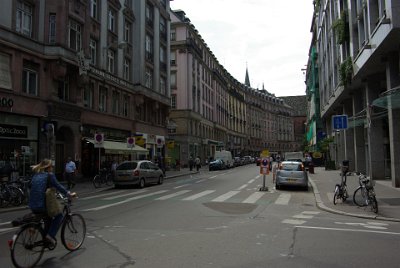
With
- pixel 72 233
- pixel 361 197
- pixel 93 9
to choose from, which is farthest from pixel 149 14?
pixel 72 233

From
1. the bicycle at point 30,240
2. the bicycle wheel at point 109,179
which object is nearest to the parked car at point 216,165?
the bicycle wheel at point 109,179

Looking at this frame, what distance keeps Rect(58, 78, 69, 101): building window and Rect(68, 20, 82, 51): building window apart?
2482 millimetres

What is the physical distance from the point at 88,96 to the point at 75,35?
15.2 ft

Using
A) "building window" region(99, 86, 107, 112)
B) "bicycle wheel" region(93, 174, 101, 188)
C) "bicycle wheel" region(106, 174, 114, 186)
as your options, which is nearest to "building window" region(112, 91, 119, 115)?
"building window" region(99, 86, 107, 112)

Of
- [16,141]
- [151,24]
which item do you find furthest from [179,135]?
[16,141]

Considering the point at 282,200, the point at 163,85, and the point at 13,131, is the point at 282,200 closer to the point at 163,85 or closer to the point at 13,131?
the point at 13,131

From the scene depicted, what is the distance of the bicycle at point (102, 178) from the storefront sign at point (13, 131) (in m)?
4.58

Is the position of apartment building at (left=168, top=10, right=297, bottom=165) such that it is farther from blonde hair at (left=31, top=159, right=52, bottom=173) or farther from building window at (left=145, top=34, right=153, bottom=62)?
blonde hair at (left=31, top=159, right=52, bottom=173)

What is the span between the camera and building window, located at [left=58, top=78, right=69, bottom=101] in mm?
26984

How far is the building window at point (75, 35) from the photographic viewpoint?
2773 cm

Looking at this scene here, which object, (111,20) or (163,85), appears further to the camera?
(163,85)

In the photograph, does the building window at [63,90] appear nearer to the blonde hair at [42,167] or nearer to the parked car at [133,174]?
the parked car at [133,174]

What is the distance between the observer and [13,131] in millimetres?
22203

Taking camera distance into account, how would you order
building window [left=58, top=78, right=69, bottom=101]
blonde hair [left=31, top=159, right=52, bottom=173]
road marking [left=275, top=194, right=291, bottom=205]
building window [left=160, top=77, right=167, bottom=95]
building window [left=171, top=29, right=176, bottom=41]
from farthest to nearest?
building window [left=171, top=29, right=176, bottom=41] → building window [left=160, top=77, right=167, bottom=95] → building window [left=58, top=78, right=69, bottom=101] → road marking [left=275, top=194, right=291, bottom=205] → blonde hair [left=31, top=159, right=52, bottom=173]
